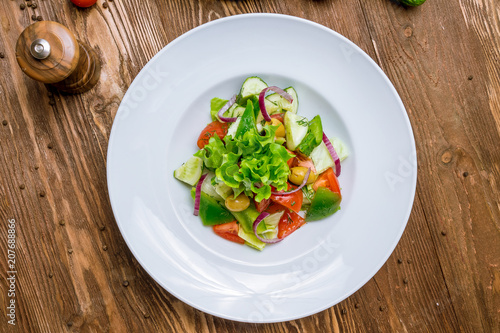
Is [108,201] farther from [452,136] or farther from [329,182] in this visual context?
[452,136]

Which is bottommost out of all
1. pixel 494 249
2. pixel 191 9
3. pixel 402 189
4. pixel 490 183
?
pixel 494 249

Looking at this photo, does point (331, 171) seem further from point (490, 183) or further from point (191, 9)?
→ point (191, 9)

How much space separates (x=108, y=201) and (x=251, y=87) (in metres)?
1.03

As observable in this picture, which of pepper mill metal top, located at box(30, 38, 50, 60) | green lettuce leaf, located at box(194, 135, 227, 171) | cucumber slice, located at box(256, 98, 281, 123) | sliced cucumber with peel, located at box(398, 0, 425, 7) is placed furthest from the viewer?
sliced cucumber with peel, located at box(398, 0, 425, 7)

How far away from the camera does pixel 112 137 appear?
73.5 inches

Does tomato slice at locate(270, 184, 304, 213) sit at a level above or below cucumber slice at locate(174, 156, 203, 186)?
below

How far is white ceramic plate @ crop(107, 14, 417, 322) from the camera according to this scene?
1901mm

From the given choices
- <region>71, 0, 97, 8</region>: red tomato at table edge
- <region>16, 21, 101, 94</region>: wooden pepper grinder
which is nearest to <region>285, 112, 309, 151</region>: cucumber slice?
<region>16, 21, 101, 94</region>: wooden pepper grinder

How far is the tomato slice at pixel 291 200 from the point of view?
1896 mm

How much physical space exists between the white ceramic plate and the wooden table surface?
0.92 feet

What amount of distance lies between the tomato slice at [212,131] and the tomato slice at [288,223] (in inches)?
21.8

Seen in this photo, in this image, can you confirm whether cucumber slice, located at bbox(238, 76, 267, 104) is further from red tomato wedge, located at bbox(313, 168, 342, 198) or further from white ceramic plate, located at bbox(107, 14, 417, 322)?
red tomato wedge, located at bbox(313, 168, 342, 198)

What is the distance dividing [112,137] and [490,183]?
2.18 metres

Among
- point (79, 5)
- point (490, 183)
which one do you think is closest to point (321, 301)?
point (490, 183)
